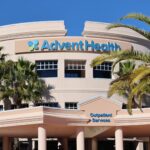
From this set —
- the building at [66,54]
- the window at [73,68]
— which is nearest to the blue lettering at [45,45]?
the building at [66,54]

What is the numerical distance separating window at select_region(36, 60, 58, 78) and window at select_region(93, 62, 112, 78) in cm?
476

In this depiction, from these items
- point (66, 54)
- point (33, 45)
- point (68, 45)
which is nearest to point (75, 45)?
point (68, 45)

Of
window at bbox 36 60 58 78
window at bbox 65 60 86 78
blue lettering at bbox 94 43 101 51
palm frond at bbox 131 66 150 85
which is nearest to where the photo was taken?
palm frond at bbox 131 66 150 85

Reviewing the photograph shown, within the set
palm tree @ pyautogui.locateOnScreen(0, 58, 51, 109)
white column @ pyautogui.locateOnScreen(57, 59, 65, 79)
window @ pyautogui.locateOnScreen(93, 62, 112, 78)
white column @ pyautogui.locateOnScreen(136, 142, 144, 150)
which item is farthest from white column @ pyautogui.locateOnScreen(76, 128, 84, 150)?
white column @ pyautogui.locateOnScreen(136, 142, 144, 150)

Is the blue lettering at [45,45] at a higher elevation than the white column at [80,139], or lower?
higher

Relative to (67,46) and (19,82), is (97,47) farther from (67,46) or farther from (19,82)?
(19,82)

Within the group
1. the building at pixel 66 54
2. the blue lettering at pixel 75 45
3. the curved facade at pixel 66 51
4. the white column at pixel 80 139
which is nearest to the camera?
the white column at pixel 80 139

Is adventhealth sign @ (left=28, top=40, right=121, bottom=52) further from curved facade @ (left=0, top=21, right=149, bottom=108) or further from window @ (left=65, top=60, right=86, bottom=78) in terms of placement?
window @ (left=65, top=60, right=86, bottom=78)

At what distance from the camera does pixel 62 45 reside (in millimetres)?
52938

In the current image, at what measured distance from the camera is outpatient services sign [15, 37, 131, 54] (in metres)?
53.0

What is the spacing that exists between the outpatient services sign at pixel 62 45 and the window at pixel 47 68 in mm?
1454

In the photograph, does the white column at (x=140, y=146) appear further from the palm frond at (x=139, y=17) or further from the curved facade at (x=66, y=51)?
the palm frond at (x=139, y=17)

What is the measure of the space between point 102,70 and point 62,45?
18.7 feet

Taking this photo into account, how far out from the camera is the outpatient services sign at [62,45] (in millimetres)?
→ 52969
